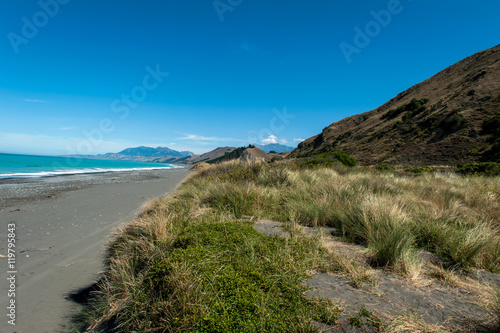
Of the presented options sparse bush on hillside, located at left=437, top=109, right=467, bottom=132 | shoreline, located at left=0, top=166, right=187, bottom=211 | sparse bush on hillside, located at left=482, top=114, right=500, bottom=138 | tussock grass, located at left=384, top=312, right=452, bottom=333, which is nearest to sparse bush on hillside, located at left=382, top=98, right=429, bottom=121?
sparse bush on hillside, located at left=437, top=109, right=467, bottom=132

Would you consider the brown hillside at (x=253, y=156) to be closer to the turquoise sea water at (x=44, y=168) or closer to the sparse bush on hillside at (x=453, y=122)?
the turquoise sea water at (x=44, y=168)

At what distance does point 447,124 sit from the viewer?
34.8 meters

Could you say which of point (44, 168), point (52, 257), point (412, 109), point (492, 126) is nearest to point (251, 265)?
point (52, 257)

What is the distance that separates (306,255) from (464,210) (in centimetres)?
480

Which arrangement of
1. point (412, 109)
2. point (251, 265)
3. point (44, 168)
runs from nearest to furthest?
point (251, 265) → point (44, 168) → point (412, 109)

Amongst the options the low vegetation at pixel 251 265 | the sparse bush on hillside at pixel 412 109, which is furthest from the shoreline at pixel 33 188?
the sparse bush on hillside at pixel 412 109

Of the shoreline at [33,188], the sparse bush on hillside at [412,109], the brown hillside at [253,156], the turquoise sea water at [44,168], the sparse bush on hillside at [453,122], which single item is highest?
the sparse bush on hillside at [412,109]

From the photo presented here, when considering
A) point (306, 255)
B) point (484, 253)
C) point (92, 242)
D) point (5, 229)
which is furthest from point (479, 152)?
point (5, 229)

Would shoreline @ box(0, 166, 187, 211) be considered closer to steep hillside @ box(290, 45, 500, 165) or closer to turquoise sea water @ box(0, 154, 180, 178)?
turquoise sea water @ box(0, 154, 180, 178)

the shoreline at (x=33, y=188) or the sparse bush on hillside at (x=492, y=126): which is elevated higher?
the sparse bush on hillside at (x=492, y=126)

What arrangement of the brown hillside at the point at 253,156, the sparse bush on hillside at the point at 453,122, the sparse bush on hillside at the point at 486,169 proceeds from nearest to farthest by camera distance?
the brown hillside at the point at 253,156
the sparse bush on hillside at the point at 486,169
the sparse bush on hillside at the point at 453,122

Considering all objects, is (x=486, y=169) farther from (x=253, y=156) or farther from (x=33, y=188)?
(x=33, y=188)

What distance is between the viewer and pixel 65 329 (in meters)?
3.03

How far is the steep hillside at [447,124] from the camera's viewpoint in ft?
96.9
